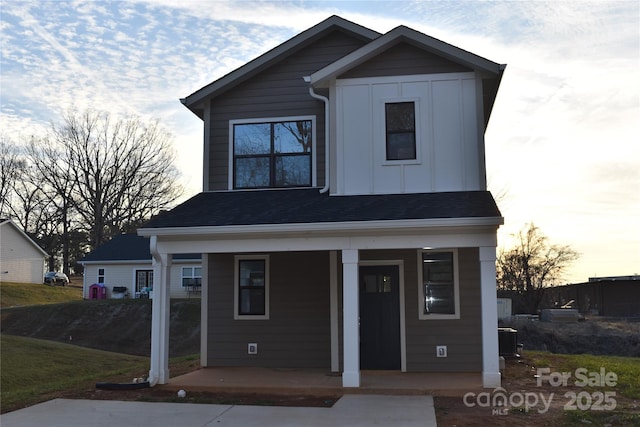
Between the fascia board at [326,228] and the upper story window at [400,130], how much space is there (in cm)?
217

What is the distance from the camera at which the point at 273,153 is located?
12508 millimetres

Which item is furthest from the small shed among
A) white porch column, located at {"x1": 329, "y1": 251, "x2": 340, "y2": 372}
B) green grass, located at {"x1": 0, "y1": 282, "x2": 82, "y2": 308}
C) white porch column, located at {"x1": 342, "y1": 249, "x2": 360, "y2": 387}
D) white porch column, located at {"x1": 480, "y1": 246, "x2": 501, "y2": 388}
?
white porch column, located at {"x1": 480, "y1": 246, "x2": 501, "y2": 388}

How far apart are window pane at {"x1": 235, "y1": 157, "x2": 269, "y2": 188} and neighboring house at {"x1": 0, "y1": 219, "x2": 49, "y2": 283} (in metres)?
35.7

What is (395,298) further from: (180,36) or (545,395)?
(180,36)

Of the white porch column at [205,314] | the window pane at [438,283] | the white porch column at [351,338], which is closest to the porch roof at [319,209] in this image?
the white porch column at [351,338]

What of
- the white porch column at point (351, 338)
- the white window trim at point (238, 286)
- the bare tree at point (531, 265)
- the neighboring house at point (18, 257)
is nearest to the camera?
the white porch column at point (351, 338)

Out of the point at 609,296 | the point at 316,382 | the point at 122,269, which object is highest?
the point at 122,269

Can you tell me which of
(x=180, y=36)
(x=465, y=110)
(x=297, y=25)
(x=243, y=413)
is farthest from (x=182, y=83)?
(x=243, y=413)

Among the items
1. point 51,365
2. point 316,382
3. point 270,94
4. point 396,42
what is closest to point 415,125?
point 396,42

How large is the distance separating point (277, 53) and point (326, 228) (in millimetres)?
4491

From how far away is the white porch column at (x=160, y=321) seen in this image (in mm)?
10297

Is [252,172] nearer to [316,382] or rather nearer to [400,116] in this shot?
[400,116]

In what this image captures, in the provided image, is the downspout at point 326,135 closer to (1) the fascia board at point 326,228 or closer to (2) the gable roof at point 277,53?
(2) the gable roof at point 277,53

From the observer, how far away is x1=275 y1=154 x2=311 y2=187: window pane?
40.8 ft
